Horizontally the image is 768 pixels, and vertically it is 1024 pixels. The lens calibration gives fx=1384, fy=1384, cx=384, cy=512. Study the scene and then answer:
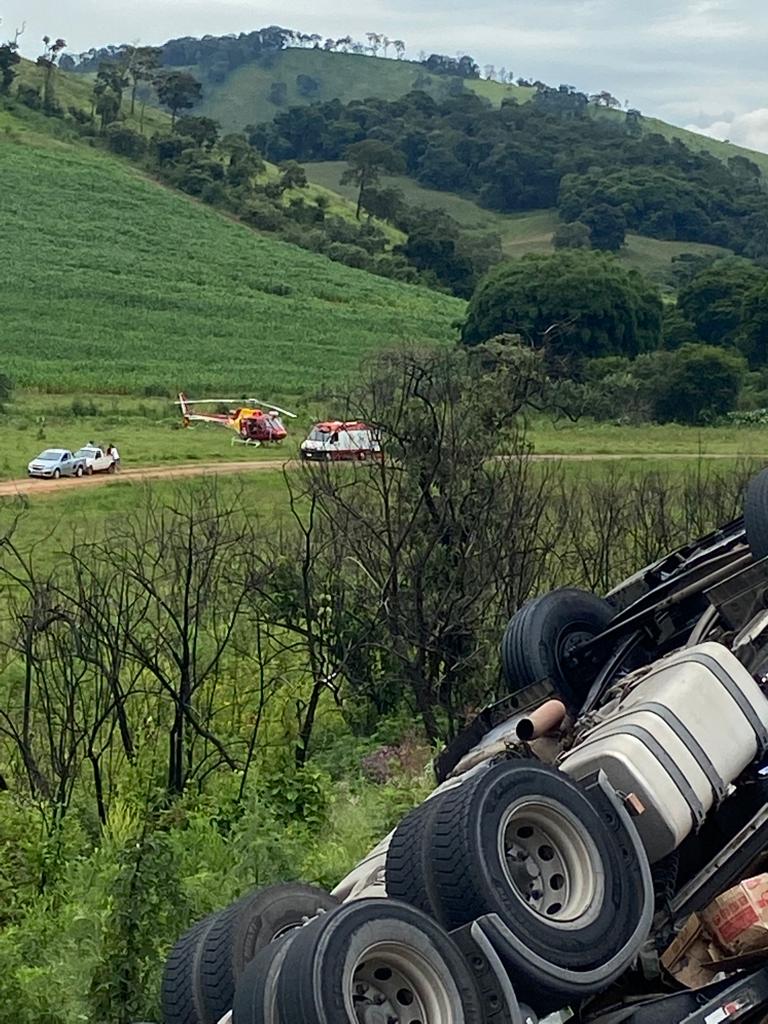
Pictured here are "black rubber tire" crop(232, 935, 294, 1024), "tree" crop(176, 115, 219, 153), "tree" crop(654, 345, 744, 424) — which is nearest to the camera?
"black rubber tire" crop(232, 935, 294, 1024)

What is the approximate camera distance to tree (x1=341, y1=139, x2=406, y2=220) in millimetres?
101750

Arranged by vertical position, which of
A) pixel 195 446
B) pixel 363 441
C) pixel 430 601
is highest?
pixel 363 441

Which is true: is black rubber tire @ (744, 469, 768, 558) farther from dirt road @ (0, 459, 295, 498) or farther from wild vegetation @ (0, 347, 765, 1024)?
dirt road @ (0, 459, 295, 498)

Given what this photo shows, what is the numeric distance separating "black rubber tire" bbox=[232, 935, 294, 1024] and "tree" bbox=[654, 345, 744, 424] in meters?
40.4

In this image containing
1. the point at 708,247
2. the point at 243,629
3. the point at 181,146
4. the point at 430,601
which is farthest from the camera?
the point at 708,247

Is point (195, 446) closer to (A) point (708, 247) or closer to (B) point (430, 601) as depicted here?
(B) point (430, 601)

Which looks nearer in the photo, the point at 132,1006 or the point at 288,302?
the point at 132,1006

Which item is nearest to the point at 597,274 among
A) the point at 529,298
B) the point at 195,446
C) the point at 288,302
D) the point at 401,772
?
the point at 529,298

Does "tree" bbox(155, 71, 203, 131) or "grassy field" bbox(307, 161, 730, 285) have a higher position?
"tree" bbox(155, 71, 203, 131)

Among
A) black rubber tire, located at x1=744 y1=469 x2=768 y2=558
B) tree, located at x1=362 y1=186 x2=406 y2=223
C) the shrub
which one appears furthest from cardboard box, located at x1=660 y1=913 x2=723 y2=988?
tree, located at x1=362 y1=186 x2=406 y2=223

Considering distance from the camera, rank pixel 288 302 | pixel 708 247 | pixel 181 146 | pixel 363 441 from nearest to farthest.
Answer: pixel 363 441, pixel 288 302, pixel 181 146, pixel 708 247

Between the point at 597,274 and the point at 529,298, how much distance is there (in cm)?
316

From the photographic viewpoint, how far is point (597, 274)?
189ft

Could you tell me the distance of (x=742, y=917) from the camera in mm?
5566
